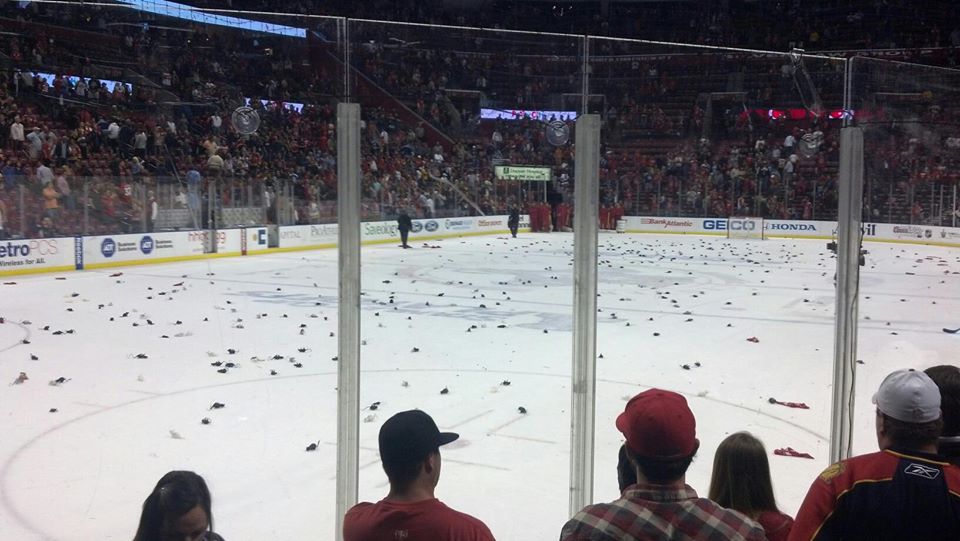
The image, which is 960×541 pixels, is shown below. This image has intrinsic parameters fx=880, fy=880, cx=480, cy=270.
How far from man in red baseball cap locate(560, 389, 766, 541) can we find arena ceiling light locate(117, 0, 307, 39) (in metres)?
2.25

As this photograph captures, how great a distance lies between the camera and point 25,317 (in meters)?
11.7

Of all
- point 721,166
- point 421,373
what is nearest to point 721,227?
point 721,166

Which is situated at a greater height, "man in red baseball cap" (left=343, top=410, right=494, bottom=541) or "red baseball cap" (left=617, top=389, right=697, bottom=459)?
"red baseball cap" (left=617, top=389, right=697, bottom=459)

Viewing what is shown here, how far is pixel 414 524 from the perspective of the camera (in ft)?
7.23

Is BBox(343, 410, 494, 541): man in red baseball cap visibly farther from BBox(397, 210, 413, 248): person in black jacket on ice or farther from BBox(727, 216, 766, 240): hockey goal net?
BBox(727, 216, 766, 240): hockey goal net

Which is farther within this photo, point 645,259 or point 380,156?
point 645,259

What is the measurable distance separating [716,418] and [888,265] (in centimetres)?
1052

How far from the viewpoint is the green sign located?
374cm

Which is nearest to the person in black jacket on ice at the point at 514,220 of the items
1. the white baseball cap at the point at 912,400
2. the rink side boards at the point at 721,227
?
the rink side boards at the point at 721,227

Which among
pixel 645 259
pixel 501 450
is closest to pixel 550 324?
pixel 645 259

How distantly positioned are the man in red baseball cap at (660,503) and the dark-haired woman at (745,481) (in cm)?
54

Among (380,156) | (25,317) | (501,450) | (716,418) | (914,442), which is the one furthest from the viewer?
(25,317)

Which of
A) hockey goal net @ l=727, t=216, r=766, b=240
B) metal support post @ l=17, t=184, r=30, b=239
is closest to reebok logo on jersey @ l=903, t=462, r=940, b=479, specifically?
hockey goal net @ l=727, t=216, r=766, b=240

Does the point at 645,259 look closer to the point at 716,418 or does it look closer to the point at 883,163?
the point at 716,418
